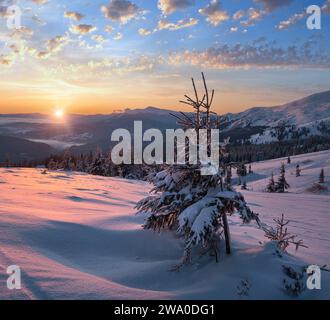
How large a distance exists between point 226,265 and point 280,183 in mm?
84748

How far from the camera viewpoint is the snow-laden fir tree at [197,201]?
879 cm

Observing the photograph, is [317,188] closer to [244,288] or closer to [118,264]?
[118,264]

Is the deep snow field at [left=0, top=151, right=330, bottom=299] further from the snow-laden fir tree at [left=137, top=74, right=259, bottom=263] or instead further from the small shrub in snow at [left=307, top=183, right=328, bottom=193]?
the small shrub in snow at [left=307, top=183, right=328, bottom=193]

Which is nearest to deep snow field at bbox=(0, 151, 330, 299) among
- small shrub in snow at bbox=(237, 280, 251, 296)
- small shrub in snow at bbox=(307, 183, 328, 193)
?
small shrub in snow at bbox=(237, 280, 251, 296)

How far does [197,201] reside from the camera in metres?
9.46

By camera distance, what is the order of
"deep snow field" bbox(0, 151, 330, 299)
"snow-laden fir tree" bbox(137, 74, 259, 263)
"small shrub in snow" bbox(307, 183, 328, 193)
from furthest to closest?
"small shrub in snow" bbox(307, 183, 328, 193), "snow-laden fir tree" bbox(137, 74, 259, 263), "deep snow field" bbox(0, 151, 330, 299)

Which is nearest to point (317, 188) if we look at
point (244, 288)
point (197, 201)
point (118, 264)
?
point (197, 201)

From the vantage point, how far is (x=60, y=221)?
11.8 metres

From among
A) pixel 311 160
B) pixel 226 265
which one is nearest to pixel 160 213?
pixel 226 265

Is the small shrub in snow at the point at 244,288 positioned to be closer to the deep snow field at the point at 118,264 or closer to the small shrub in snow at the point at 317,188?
the deep snow field at the point at 118,264

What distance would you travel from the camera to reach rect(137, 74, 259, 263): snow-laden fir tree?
28.8 feet

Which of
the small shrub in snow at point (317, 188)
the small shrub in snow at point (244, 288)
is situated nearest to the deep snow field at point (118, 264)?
the small shrub in snow at point (244, 288)
